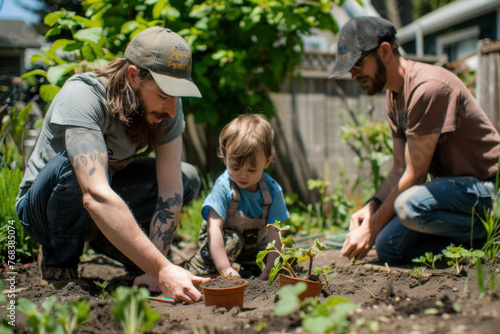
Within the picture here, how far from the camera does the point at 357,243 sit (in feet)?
8.12

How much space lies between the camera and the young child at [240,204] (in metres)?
2.32

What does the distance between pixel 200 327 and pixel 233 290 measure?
309 millimetres

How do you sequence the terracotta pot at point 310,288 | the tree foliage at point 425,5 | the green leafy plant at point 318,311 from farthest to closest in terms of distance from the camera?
the tree foliage at point 425,5, the terracotta pot at point 310,288, the green leafy plant at point 318,311

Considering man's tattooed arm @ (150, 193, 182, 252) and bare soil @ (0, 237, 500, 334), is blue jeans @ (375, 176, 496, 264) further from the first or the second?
man's tattooed arm @ (150, 193, 182, 252)

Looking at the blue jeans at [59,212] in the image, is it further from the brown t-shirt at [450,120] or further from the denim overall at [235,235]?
the brown t-shirt at [450,120]

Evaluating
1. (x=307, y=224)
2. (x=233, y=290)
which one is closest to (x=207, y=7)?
(x=307, y=224)

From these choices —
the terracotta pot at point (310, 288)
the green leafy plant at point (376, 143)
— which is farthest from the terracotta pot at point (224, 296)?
the green leafy plant at point (376, 143)

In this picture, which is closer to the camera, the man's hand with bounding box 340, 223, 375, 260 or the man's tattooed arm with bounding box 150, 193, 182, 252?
the man's tattooed arm with bounding box 150, 193, 182, 252

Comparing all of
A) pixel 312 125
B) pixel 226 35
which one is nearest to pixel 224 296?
pixel 226 35

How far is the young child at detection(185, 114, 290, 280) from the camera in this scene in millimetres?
2324

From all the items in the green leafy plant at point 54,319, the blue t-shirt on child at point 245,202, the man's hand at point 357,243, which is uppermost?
the green leafy plant at point 54,319

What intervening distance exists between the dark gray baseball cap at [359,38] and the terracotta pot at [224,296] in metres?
1.46

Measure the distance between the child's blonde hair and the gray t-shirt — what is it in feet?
1.04

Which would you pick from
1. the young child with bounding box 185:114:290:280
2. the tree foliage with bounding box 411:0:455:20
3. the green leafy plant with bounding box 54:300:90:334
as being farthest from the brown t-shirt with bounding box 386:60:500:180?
the tree foliage with bounding box 411:0:455:20
